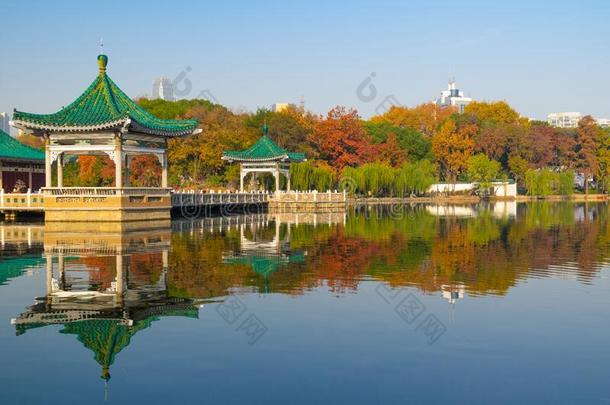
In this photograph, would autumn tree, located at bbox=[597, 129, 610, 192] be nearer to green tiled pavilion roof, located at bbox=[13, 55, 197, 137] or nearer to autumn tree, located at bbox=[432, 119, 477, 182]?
autumn tree, located at bbox=[432, 119, 477, 182]

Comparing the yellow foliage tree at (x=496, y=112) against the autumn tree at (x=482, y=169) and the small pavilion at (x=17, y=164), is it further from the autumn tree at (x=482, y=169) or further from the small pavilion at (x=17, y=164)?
the small pavilion at (x=17, y=164)

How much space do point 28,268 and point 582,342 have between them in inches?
A: 482

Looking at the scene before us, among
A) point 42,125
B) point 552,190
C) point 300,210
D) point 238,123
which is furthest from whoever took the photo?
A: point 552,190

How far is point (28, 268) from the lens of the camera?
16.2 meters

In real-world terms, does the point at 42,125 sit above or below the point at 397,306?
above

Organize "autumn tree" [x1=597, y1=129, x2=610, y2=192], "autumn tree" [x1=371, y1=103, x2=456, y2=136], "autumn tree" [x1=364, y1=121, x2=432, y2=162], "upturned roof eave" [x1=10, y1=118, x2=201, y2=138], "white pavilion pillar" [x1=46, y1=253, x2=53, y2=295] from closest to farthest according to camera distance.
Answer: "white pavilion pillar" [x1=46, y1=253, x2=53, y2=295]
"upturned roof eave" [x1=10, y1=118, x2=201, y2=138]
"autumn tree" [x1=364, y1=121, x2=432, y2=162]
"autumn tree" [x1=597, y1=129, x2=610, y2=192]
"autumn tree" [x1=371, y1=103, x2=456, y2=136]

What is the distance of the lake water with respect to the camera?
23.8 feet

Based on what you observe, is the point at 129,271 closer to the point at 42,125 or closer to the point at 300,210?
the point at 42,125

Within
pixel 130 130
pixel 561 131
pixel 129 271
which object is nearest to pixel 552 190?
pixel 561 131

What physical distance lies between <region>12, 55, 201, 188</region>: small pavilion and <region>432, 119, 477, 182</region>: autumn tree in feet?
177

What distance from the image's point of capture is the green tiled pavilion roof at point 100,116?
30.0m

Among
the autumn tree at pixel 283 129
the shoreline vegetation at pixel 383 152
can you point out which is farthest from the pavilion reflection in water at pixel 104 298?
the autumn tree at pixel 283 129

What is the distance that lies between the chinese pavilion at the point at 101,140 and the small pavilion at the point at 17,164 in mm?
6839

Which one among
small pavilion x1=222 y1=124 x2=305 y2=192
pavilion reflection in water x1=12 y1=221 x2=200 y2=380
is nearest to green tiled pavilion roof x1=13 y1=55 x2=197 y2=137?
pavilion reflection in water x1=12 y1=221 x2=200 y2=380
